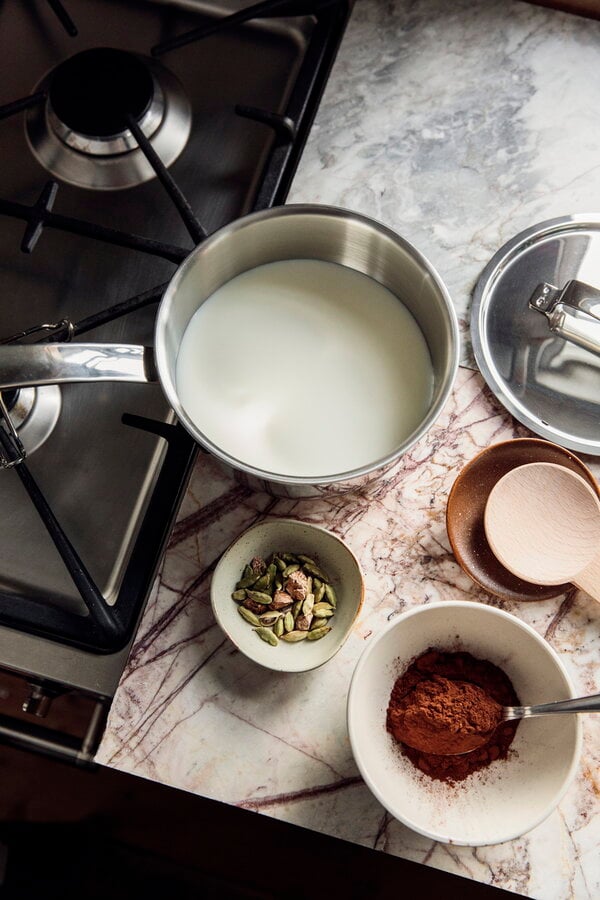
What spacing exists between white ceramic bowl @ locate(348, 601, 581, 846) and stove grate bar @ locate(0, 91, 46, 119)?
666 mm

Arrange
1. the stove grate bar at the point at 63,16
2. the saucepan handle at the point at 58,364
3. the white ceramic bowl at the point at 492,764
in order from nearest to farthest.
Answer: the saucepan handle at the point at 58,364 → the white ceramic bowl at the point at 492,764 → the stove grate bar at the point at 63,16

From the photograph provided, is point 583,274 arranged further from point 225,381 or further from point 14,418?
point 14,418

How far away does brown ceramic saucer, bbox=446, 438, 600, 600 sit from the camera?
779 mm

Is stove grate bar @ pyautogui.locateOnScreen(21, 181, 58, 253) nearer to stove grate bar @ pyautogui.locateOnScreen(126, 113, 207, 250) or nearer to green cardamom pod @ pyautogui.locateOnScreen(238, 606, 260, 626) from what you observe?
stove grate bar @ pyautogui.locateOnScreen(126, 113, 207, 250)

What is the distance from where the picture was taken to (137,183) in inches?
35.3

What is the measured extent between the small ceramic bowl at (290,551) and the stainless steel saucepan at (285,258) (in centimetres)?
4

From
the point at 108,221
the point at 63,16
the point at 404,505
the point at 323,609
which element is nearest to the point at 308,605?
the point at 323,609

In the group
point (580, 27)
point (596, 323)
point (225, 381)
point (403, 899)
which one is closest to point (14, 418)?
Result: point (225, 381)

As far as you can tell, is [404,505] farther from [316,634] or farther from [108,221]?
[108,221]

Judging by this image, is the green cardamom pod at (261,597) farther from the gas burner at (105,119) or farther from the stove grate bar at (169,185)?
the gas burner at (105,119)

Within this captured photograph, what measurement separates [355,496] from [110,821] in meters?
0.87

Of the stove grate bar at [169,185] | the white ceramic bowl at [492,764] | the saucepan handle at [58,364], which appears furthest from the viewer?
the stove grate bar at [169,185]

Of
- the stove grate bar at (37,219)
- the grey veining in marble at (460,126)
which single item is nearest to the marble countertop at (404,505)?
the grey veining in marble at (460,126)

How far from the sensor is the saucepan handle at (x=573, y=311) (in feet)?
2.68
